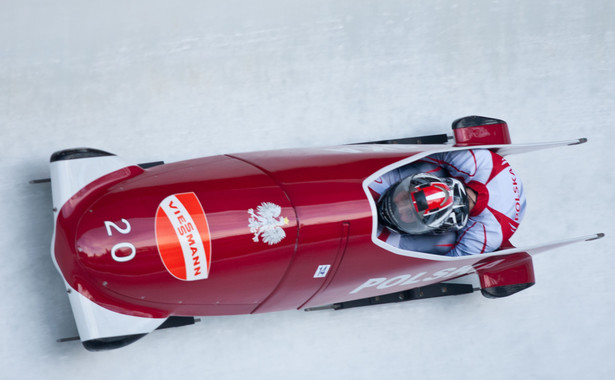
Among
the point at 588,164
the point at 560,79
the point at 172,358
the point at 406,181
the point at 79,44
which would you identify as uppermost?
the point at 79,44

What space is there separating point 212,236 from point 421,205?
1.06 meters

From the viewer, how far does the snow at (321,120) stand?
3814 millimetres

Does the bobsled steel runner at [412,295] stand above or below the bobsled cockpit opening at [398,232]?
below

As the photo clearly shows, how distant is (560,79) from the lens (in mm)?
4785

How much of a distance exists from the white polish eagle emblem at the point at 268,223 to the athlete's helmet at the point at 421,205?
592 millimetres

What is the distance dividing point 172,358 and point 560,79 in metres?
3.36

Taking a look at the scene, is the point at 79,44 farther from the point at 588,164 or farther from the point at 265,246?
the point at 588,164

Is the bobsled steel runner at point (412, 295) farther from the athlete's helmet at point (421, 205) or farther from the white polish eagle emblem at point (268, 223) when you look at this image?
the white polish eagle emblem at point (268, 223)

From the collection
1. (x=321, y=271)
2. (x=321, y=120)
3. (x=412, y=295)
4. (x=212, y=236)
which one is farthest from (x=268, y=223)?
(x=412, y=295)

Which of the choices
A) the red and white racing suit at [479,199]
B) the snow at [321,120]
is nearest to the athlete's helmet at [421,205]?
the red and white racing suit at [479,199]

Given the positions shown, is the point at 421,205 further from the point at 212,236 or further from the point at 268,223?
the point at 212,236

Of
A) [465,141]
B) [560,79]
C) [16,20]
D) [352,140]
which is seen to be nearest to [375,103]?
[352,140]

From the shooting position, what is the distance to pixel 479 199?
3879mm

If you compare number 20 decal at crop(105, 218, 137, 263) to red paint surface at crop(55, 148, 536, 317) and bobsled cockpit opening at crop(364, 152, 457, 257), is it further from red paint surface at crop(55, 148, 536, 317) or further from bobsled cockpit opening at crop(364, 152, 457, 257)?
bobsled cockpit opening at crop(364, 152, 457, 257)
